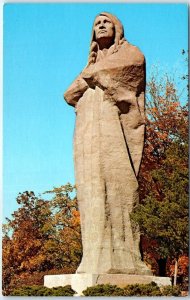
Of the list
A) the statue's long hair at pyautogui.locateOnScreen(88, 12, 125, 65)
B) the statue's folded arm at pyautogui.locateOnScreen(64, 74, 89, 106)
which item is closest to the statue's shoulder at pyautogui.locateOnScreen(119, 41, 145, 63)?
the statue's long hair at pyautogui.locateOnScreen(88, 12, 125, 65)

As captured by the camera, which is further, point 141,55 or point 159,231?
point 159,231

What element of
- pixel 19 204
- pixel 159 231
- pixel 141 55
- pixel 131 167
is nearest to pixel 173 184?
pixel 159 231

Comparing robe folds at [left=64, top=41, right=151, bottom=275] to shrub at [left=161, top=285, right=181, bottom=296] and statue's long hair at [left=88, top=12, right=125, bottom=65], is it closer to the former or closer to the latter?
statue's long hair at [left=88, top=12, right=125, bottom=65]

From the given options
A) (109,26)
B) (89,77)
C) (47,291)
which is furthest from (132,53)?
(47,291)

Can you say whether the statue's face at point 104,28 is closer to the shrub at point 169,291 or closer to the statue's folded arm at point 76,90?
the statue's folded arm at point 76,90

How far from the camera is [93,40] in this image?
15.9 metres

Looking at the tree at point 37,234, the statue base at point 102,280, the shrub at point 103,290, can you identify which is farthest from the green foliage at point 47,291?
the tree at point 37,234

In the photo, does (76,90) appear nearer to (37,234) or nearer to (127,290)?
(127,290)

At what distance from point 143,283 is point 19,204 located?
16.0 m

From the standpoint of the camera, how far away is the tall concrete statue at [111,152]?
48.1 ft

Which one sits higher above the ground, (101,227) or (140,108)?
(140,108)

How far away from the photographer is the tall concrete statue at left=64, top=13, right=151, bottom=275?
48.1ft

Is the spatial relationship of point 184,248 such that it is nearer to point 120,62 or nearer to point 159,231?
point 159,231

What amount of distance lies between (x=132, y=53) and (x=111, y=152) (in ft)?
7.35
